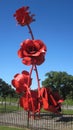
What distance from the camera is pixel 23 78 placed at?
34.9 inches

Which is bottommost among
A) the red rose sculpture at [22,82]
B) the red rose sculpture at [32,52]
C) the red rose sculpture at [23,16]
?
the red rose sculpture at [22,82]

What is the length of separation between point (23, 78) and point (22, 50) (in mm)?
91

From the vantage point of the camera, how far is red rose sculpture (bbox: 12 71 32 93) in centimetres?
87

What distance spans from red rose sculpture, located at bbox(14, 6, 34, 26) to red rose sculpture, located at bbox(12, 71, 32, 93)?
0.48 ft

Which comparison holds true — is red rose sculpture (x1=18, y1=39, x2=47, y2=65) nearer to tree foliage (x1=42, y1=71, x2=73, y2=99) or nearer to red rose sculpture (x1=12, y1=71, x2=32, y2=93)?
red rose sculpture (x1=12, y1=71, x2=32, y2=93)

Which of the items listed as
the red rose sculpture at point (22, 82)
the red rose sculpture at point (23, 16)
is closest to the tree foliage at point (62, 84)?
the red rose sculpture at point (22, 82)

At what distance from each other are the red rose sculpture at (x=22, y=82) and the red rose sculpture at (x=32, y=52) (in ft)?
0.22

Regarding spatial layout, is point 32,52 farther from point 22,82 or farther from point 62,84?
point 62,84

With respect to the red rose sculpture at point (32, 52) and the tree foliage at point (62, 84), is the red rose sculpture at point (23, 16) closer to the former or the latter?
the red rose sculpture at point (32, 52)

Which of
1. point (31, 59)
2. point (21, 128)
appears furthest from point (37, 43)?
point (21, 128)

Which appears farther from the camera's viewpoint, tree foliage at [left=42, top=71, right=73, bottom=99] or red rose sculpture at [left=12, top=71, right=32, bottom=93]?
tree foliage at [left=42, top=71, right=73, bottom=99]

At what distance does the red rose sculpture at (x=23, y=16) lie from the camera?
82 centimetres

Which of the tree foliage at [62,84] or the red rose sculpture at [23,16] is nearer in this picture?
the red rose sculpture at [23,16]

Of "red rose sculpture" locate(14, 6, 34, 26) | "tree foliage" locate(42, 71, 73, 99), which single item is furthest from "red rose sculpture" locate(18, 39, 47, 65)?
"tree foliage" locate(42, 71, 73, 99)
